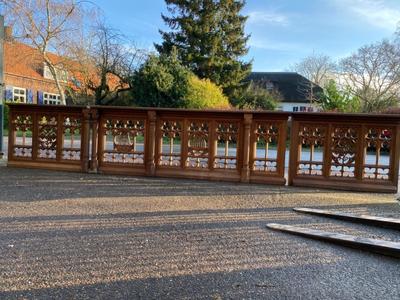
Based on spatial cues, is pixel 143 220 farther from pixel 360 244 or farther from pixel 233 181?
pixel 233 181

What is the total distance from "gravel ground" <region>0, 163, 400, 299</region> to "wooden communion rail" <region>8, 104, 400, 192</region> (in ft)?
3.20

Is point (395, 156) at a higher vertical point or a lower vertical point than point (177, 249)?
higher

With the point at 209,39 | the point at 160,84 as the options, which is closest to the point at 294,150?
the point at 160,84

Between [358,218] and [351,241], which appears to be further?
[358,218]

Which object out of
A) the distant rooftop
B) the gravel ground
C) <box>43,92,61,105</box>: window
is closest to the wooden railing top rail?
the gravel ground

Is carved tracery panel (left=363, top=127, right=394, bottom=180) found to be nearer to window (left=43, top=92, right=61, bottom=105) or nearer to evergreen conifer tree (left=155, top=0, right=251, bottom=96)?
evergreen conifer tree (left=155, top=0, right=251, bottom=96)

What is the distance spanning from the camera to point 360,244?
162 inches

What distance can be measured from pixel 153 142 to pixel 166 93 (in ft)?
54.8

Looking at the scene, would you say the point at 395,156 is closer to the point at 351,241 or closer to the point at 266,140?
the point at 266,140

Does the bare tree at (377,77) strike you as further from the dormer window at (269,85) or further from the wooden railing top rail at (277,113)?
the wooden railing top rail at (277,113)

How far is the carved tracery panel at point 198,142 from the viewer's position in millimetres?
8000

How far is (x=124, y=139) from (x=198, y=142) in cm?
158

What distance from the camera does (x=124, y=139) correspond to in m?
8.36

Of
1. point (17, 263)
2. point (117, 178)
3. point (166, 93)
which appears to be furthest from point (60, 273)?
point (166, 93)
